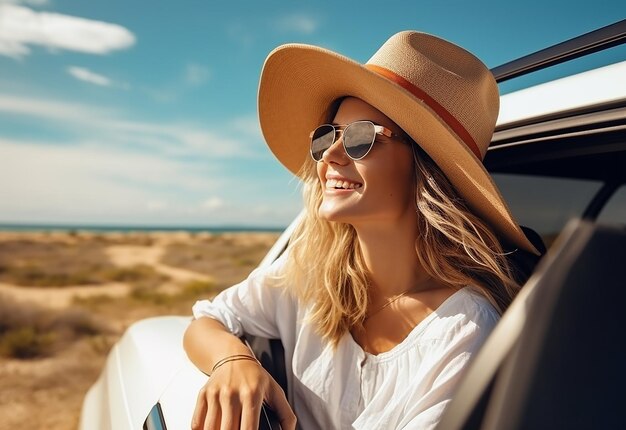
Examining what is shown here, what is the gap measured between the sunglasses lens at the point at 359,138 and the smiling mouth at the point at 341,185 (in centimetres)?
8

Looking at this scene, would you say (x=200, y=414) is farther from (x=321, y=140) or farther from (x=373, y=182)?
(x=321, y=140)

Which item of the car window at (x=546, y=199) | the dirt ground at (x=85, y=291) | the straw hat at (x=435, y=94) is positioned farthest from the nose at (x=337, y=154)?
the dirt ground at (x=85, y=291)

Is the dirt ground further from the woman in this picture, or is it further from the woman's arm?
the woman's arm

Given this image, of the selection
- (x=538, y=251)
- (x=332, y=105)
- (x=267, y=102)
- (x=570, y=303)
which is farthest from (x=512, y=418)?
(x=267, y=102)

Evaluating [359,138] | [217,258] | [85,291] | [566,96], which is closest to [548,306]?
[566,96]

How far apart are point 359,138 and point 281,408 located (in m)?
0.79

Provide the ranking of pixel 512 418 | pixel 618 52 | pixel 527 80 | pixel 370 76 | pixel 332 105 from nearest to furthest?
1. pixel 512 418
2. pixel 618 52
3. pixel 370 76
4. pixel 527 80
5. pixel 332 105

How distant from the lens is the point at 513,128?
1724mm

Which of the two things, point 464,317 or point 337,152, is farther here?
point 337,152

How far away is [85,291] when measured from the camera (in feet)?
54.5

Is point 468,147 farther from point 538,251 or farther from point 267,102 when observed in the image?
point 267,102

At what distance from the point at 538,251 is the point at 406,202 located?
1.31 feet

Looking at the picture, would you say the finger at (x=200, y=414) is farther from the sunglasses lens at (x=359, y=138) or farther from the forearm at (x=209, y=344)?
the sunglasses lens at (x=359, y=138)

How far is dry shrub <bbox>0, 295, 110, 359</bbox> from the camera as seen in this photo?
8766 millimetres
